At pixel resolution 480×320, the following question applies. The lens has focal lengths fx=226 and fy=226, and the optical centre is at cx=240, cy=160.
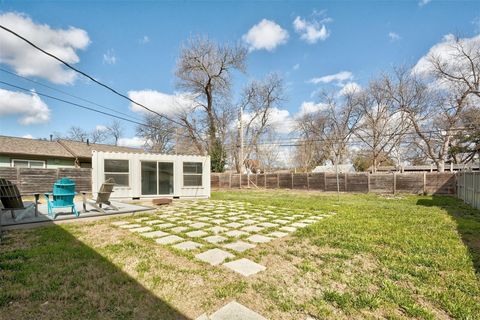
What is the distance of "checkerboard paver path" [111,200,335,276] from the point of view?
326 centimetres

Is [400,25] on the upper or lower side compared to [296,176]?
upper

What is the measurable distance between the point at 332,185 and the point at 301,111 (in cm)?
1636

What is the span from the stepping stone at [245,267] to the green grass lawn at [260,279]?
110mm

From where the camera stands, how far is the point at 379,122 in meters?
23.7

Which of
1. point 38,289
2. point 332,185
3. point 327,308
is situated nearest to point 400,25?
point 332,185

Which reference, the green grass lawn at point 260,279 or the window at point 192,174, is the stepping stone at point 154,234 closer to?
the green grass lawn at point 260,279

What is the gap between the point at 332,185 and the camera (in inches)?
607

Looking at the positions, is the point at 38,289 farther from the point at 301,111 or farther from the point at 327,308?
the point at 301,111

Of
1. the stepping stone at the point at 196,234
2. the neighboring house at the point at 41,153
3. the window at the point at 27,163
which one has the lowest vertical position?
the stepping stone at the point at 196,234

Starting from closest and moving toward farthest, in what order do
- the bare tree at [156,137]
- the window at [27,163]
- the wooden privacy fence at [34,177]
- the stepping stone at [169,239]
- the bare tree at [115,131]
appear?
1. the stepping stone at [169,239]
2. the wooden privacy fence at [34,177]
3. the window at [27,163]
4. the bare tree at [156,137]
5. the bare tree at [115,131]

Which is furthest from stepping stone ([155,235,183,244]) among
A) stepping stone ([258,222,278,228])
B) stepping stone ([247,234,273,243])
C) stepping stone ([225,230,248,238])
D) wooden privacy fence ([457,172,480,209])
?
wooden privacy fence ([457,172,480,209])

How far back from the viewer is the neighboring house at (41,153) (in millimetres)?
14820

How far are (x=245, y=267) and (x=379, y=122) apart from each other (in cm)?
2592

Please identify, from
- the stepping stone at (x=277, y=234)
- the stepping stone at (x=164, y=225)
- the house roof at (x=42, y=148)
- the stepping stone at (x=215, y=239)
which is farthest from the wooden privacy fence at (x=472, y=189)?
the house roof at (x=42, y=148)
